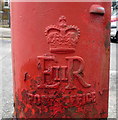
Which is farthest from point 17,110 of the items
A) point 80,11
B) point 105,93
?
point 80,11

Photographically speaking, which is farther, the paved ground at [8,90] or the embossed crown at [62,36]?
the paved ground at [8,90]

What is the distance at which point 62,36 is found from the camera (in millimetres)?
1214

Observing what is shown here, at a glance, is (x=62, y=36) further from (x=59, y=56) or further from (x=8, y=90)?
(x=8, y=90)

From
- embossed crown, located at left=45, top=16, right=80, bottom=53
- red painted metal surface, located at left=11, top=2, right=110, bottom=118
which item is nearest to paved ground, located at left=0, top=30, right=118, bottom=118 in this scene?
red painted metal surface, located at left=11, top=2, right=110, bottom=118

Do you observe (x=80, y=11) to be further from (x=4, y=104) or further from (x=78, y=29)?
(x=4, y=104)

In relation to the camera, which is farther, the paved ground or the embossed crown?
the paved ground

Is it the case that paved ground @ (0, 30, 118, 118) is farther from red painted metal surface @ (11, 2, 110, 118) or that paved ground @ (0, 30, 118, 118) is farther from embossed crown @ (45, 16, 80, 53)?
embossed crown @ (45, 16, 80, 53)

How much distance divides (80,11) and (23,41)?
35 cm

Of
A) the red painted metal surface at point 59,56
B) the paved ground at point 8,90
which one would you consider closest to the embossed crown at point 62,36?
the red painted metal surface at point 59,56

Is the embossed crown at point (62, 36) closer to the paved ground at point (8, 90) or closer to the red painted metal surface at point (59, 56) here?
the red painted metal surface at point (59, 56)

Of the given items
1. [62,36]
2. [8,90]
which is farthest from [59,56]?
[8,90]

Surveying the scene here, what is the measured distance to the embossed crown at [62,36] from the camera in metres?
1.21

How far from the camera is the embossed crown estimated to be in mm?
1208

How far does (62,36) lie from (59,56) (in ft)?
0.35
